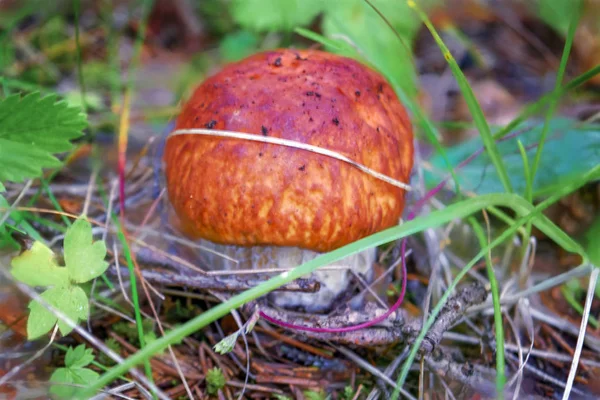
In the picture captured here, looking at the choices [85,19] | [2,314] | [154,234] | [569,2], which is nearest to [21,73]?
[85,19]

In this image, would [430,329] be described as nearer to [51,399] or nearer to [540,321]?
[540,321]

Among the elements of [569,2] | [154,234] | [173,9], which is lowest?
[154,234]

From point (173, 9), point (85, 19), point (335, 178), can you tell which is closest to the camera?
point (335, 178)

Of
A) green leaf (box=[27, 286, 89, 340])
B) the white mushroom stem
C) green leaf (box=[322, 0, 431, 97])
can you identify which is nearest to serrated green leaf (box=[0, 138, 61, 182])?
green leaf (box=[27, 286, 89, 340])

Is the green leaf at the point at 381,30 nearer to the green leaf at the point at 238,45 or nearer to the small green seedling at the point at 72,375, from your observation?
the green leaf at the point at 238,45

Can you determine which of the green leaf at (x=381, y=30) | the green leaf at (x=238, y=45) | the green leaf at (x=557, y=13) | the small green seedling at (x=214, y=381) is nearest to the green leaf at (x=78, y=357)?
the small green seedling at (x=214, y=381)
